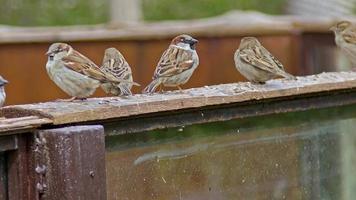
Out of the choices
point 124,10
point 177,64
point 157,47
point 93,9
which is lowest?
point 93,9

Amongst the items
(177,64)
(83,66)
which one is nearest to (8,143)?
(83,66)

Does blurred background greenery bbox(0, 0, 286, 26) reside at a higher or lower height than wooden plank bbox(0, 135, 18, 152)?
lower

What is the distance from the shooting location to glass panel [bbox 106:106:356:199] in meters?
2.78

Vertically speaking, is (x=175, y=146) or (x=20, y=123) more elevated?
(x=20, y=123)

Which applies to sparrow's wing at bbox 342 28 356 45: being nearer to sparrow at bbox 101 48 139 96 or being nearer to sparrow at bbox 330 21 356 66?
sparrow at bbox 330 21 356 66

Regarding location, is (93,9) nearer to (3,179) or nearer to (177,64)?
(177,64)

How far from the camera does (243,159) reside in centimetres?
315

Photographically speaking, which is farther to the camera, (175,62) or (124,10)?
(124,10)

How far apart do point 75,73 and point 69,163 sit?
1541 millimetres

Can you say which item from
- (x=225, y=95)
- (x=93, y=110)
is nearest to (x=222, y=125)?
(x=225, y=95)

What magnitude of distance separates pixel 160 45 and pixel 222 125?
6694mm

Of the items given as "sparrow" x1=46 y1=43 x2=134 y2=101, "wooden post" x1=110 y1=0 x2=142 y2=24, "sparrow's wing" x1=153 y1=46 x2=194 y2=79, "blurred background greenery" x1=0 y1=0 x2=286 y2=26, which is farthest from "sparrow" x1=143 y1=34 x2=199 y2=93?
"blurred background greenery" x1=0 y1=0 x2=286 y2=26

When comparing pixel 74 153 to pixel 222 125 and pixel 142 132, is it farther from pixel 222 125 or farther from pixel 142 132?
pixel 222 125

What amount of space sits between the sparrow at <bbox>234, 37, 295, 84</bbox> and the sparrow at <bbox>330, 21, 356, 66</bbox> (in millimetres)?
2587
